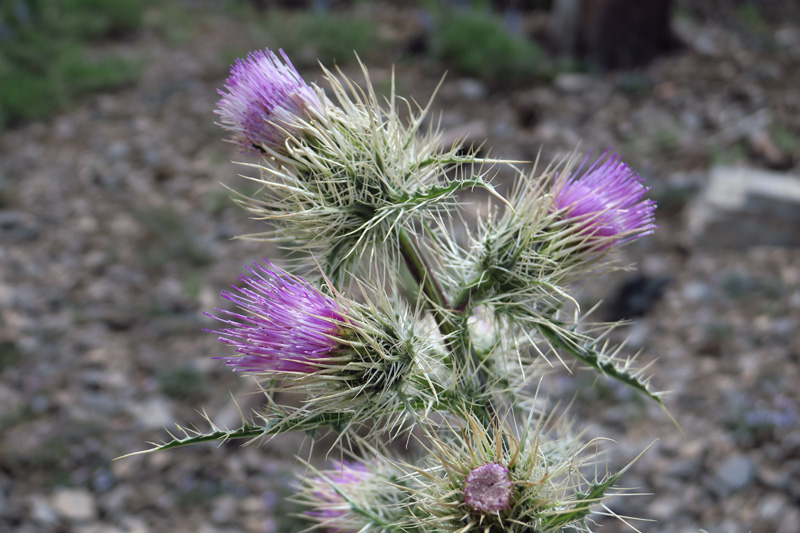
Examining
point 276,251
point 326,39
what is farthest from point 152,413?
point 326,39

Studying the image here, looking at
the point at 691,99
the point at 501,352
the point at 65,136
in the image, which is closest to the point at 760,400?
the point at 501,352

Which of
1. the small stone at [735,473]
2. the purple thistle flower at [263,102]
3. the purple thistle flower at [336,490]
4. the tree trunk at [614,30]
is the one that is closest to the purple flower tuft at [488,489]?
the purple thistle flower at [336,490]

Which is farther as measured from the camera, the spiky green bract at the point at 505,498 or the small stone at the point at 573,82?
the small stone at the point at 573,82

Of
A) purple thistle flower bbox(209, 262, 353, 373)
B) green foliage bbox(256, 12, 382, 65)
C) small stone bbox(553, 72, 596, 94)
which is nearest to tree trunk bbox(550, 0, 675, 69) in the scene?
small stone bbox(553, 72, 596, 94)

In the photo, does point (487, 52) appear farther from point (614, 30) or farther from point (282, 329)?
point (282, 329)

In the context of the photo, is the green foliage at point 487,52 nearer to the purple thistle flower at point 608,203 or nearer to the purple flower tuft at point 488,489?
the purple thistle flower at point 608,203

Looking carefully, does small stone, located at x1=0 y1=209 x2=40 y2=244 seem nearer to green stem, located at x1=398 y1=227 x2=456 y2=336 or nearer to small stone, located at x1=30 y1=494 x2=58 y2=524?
small stone, located at x1=30 y1=494 x2=58 y2=524

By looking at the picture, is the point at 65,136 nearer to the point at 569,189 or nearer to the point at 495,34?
the point at 495,34
